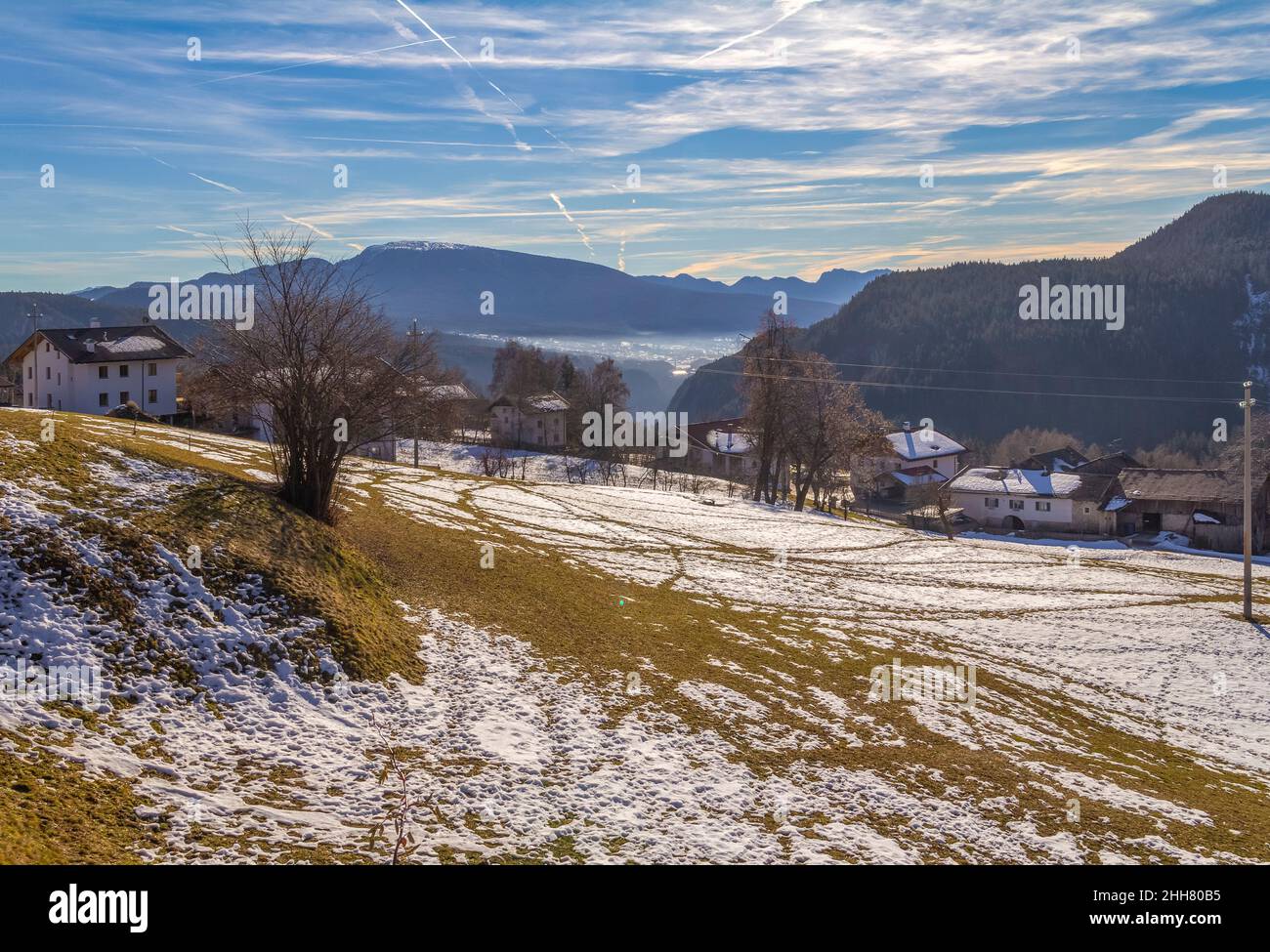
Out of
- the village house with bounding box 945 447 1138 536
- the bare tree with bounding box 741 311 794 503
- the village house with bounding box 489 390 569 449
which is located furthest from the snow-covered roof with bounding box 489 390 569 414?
the village house with bounding box 945 447 1138 536

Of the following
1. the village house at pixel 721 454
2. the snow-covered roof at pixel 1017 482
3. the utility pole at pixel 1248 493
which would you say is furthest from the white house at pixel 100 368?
the snow-covered roof at pixel 1017 482

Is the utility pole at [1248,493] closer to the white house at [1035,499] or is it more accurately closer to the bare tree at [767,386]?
the bare tree at [767,386]

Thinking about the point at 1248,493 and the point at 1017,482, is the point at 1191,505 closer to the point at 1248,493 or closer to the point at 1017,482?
the point at 1017,482

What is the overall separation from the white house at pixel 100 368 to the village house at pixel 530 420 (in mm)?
43985

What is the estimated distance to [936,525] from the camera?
2938 inches

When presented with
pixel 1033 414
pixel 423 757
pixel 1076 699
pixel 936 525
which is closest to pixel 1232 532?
pixel 936 525

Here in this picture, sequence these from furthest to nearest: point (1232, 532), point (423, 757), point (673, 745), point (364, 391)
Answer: point (1232, 532) < point (364, 391) < point (673, 745) < point (423, 757)

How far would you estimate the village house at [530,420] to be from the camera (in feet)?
353

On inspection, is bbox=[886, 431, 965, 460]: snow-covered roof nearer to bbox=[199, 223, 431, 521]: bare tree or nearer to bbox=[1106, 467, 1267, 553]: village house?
bbox=[1106, 467, 1267, 553]: village house

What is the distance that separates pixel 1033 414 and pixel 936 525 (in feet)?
457

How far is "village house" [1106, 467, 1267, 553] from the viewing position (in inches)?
2820

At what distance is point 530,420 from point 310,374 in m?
82.7

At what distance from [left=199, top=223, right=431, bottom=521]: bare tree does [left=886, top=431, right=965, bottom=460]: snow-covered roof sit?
92.4 meters
